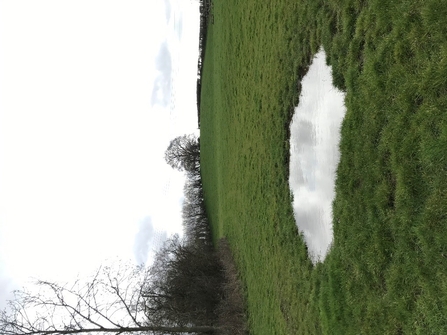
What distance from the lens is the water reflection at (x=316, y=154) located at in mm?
8609

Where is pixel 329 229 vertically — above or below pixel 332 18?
below

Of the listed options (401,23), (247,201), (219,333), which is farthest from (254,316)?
(401,23)

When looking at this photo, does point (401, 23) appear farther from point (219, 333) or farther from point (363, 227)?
point (219, 333)

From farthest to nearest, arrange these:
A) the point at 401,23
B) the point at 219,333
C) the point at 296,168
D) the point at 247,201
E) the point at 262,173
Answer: the point at 219,333
the point at 247,201
the point at 262,173
the point at 296,168
the point at 401,23

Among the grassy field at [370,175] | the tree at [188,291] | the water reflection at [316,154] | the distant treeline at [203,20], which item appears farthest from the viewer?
the distant treeline at [203,20]

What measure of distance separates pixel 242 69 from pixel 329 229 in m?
9.96

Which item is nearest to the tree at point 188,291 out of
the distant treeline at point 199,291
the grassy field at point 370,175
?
the distant treeline at point 199,291

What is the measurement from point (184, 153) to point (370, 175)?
49187 millimetres

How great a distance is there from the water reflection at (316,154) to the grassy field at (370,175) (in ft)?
1.11

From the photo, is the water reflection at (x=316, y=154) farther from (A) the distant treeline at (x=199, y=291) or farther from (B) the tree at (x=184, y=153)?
(B) the tree at (x=184, y=153)

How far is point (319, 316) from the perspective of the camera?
8.16m

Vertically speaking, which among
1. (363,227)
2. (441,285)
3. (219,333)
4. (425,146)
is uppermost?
(425,146)

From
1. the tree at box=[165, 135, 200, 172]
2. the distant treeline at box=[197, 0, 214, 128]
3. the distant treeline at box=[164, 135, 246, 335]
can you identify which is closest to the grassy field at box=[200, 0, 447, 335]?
the distant treeline at box=[164, 135, 246, 335]

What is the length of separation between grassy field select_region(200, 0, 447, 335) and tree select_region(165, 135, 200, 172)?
41.6 m
